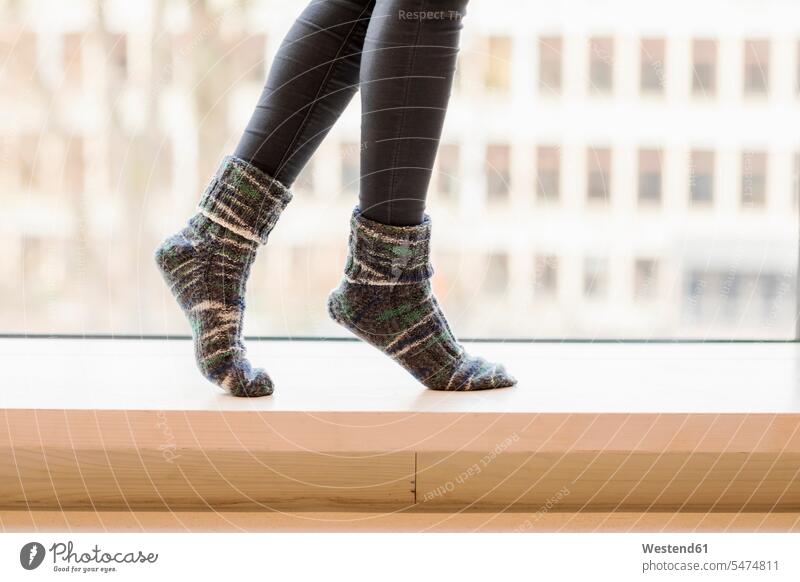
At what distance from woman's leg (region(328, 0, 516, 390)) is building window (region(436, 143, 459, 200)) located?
46 cm

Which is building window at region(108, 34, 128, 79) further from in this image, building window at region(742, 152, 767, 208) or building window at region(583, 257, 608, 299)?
building window at region(742, 152, 767, 208)

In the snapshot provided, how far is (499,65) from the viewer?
118 cm

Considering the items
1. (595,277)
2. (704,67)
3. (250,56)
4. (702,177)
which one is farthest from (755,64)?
(250,56)

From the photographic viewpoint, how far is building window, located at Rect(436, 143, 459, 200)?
1188mm

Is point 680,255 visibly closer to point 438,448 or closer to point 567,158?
point 567,158

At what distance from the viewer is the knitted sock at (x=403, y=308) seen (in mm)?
713

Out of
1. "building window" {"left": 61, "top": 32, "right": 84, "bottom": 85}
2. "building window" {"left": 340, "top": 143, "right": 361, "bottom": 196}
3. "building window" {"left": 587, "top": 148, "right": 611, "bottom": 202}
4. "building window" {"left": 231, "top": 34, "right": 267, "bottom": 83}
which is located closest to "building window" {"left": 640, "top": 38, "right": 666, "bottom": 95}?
"building window" {"left": 587, "top": 148, "right": 611, "bottom": 202}

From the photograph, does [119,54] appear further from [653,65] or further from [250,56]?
[653,65]

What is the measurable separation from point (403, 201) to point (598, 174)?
0.59 metres

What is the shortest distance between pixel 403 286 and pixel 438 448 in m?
0.15
